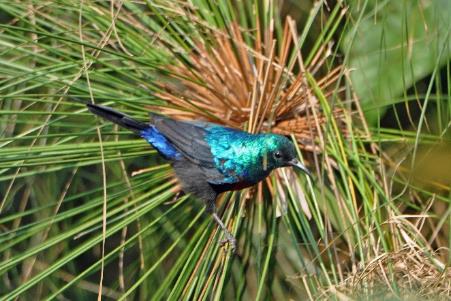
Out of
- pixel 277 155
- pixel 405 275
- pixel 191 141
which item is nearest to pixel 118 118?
pixel 191 141

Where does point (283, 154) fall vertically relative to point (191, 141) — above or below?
below

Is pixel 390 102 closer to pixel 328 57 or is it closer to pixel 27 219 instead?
pixel 328 57

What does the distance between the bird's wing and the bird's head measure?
0.76 feet

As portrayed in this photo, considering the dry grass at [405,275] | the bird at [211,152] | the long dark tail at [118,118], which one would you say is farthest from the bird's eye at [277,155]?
the dry grass at [405,275]

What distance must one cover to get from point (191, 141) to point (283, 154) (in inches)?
14.5

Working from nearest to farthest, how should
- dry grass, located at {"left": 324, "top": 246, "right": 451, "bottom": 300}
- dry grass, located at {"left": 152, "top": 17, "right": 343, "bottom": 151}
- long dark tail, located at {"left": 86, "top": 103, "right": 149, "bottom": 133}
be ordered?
1. dry grass, located at {"left": 324, "top": 246, "right": 451, "bottom": 300}
2. long dark tail, located at {"left": 86, "top": 103, "right": 149, "bottom": 133}
3. dry grass, located at {"left": 152, "top": 17, "right": 343, "bottom": 151}

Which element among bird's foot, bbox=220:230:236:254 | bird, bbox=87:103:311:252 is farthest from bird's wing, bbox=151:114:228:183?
bird's foot, bbox=220:230:236:254

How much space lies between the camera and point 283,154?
287cm

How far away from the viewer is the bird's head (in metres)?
2.86

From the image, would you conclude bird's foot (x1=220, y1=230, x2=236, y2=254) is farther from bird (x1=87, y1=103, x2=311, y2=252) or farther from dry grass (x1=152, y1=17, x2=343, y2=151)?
dry grass (x1=152, y1=17, x2=343, y2=151)

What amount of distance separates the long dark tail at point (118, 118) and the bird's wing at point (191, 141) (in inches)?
1.8

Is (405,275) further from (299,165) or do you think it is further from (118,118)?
(118,118)

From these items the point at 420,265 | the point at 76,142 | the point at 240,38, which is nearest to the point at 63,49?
the point at 76,142

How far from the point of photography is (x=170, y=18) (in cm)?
290
